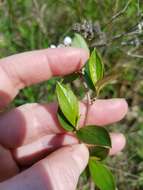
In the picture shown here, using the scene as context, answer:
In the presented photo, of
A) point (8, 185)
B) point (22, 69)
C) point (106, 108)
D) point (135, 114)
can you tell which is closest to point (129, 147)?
point (135, 114)

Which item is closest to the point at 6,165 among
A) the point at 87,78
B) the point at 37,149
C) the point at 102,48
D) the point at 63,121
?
the point at 37,149

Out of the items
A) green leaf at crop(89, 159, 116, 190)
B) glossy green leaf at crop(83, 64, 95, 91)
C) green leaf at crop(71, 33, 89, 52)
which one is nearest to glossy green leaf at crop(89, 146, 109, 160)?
green leaf at crop(89, 159, 116, 190)

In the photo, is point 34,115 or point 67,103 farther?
point 34,115

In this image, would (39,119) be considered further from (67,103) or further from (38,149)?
(67,103)

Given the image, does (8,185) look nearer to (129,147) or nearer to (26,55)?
(26,55)

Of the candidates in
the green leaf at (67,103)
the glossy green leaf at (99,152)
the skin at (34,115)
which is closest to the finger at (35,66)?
the skin at (34,115)

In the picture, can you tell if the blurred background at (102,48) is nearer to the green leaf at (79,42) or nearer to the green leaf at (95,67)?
the green leaf at (79,42)
